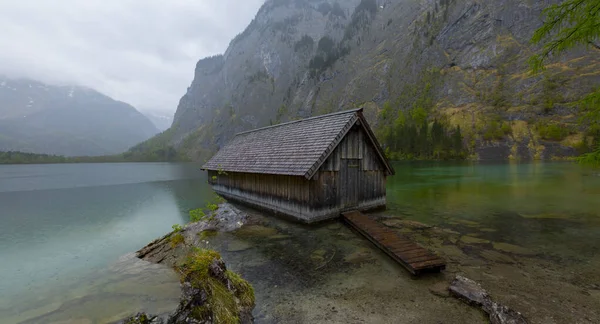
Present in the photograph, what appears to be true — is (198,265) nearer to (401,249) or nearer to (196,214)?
(401,249)

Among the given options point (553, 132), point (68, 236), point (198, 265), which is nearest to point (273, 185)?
point (198, 265)

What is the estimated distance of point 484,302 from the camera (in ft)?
23.9

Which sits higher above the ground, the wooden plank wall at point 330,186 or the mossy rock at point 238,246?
the wooden plank wall at point 330,186

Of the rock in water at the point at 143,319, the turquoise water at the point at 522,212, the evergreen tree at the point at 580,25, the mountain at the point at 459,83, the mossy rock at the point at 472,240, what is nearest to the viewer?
the rock in water at the point at 143,319

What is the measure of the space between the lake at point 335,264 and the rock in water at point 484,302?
1.00 feet

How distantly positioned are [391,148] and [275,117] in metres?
105

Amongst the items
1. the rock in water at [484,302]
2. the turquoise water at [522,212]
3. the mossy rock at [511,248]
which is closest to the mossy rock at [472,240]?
the mossy rock at [511,248]

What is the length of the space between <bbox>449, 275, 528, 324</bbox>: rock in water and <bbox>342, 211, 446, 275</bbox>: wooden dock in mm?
1024

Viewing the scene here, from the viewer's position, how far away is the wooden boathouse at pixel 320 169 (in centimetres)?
1591

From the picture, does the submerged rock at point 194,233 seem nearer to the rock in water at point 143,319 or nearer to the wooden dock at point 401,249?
the rock in water at point 143,319

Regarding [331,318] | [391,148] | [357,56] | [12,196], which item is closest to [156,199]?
[12,196]

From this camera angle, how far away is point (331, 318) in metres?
7.16

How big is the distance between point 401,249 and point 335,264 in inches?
107

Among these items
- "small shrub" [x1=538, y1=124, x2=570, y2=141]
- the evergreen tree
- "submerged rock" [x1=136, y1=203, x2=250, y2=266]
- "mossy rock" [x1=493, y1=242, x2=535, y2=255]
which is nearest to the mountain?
"small shrub" [x1=538, y1=124, x2=570, y2=141]
